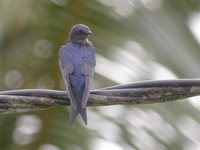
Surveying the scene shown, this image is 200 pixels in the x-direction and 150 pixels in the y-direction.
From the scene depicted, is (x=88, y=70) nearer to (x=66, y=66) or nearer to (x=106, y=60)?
(x=66, y=66)

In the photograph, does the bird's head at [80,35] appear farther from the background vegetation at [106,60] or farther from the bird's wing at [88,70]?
the background vegetation at [106,60]

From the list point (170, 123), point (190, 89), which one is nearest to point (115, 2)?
point (170, 123)

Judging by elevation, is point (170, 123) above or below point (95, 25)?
below

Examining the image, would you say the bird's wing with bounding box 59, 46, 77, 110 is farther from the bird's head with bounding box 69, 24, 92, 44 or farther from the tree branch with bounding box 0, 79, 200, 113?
the tree branch with bounding box 0, 79, 200, 113

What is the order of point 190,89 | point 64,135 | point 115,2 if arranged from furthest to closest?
point 115,2, point 64,135, point 190,89

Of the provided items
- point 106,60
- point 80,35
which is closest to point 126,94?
point 80,35

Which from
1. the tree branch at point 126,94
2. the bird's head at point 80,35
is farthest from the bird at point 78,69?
the tree branch at point 126,94

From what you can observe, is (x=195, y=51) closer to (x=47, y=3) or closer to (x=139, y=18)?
(x=139, y=18)
